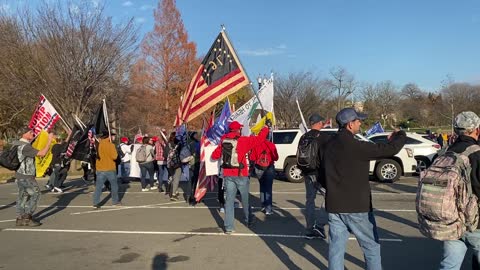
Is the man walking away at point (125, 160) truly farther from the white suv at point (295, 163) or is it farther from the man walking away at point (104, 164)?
the man walking away at point (104, 164)

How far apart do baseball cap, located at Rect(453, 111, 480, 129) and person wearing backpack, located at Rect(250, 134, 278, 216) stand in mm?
4612

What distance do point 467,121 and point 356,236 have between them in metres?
1.41

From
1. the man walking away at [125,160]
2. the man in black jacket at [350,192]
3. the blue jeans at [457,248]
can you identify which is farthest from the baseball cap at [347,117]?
the man walking away at [125,160]

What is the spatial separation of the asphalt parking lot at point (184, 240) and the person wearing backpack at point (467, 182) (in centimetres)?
193

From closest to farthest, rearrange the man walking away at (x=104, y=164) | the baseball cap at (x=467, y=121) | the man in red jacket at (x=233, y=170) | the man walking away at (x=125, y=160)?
the baseball cap at (x=467, y=121), the man in red jacket at (x=233, y=170), the man walking away at (x=104, y=164), the man walking away at (x=125, y=160)

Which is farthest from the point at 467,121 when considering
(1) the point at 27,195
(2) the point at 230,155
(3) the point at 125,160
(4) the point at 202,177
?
(3) the point at 125,160

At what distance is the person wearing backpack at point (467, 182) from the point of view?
3.79 metres

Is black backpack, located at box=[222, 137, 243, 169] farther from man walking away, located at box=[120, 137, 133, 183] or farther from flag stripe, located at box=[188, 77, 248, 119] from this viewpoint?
man walking away, located at box=[120, 137, 133, 183]

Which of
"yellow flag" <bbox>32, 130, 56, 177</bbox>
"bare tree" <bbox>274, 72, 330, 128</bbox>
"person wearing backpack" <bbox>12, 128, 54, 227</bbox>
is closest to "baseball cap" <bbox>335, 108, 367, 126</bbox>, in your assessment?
"person wearing backpack" <bbox>12, 128, 54, 227</bbox>

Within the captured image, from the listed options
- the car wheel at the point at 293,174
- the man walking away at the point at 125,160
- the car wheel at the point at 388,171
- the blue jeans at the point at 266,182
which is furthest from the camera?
the man walking away at the point at 125,160

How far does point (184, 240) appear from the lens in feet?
24.6

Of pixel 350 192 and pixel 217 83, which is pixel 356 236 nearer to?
pixel 350 192

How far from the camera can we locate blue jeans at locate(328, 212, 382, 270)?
4.27 metres

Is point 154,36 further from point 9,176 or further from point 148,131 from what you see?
point 9,176
